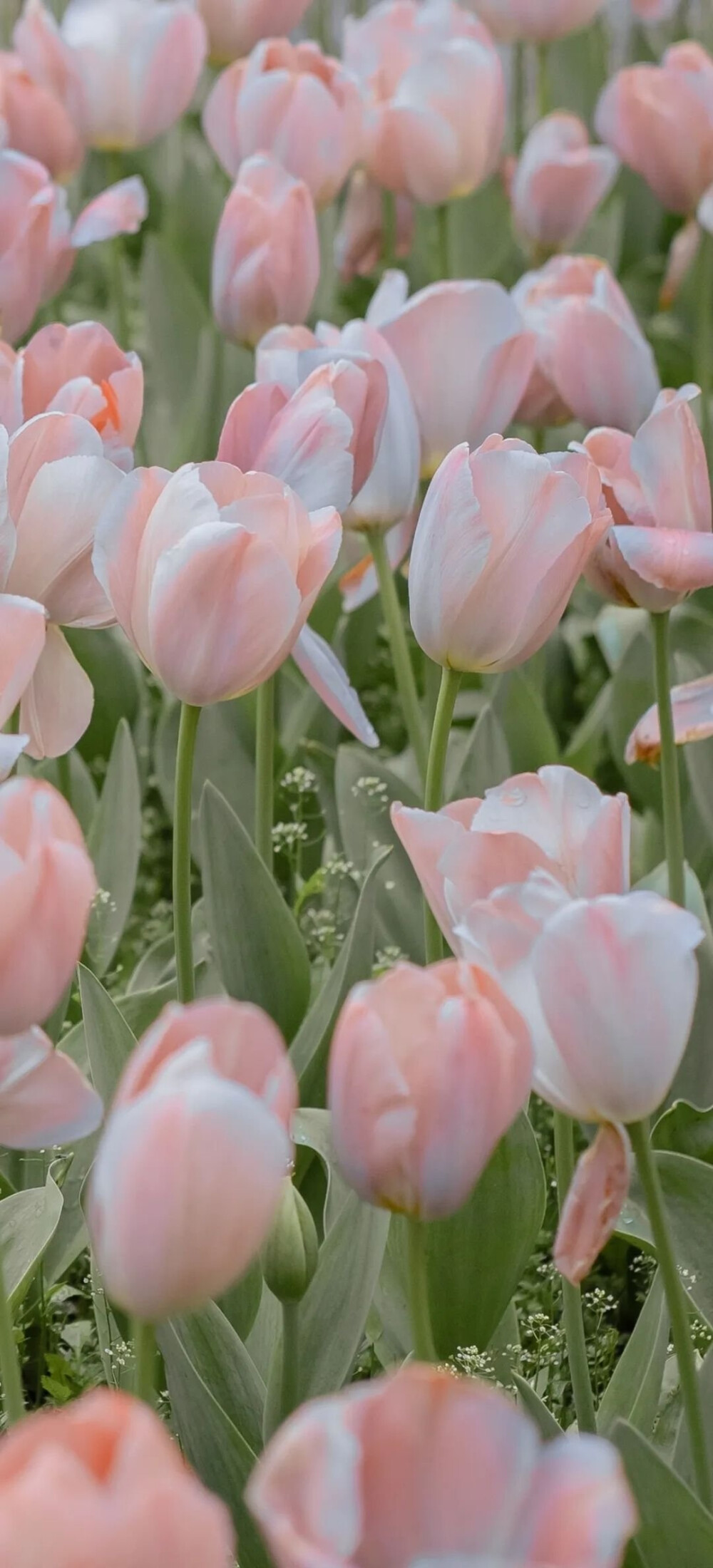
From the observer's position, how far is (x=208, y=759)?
1.14 metres

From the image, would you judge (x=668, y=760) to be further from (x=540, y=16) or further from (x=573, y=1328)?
(x=540, y=16)

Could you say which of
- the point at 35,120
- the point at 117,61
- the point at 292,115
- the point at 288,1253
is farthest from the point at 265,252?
the point at 288,1253

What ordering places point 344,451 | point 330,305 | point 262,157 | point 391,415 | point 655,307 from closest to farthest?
point 344,451 → point 391,415 → point 262,157 → point 330,305 → point 655,307

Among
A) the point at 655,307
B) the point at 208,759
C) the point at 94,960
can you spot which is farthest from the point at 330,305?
the point at 94,960

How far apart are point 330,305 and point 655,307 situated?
1.46ft

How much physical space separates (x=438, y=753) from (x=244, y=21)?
116 cm

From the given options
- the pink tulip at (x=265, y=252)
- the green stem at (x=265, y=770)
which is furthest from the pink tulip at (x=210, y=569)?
the pink tulip at (x=265, y=252)

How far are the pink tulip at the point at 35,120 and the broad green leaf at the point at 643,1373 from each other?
971 mm

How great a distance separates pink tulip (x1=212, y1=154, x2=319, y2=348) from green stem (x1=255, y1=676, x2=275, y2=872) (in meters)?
0.34

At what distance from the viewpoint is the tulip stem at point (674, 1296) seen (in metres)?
0.47

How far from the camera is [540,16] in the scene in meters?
1.69

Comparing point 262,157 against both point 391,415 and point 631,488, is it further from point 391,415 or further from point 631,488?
point 631,488

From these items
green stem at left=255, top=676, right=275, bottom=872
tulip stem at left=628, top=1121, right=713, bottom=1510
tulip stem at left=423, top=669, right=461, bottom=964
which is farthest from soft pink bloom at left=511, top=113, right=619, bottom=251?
tulip stem at left=628, top=1121, right=713, bottom=1510

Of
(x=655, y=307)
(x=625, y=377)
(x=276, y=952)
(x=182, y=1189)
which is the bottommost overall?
(x=655, y=307)
